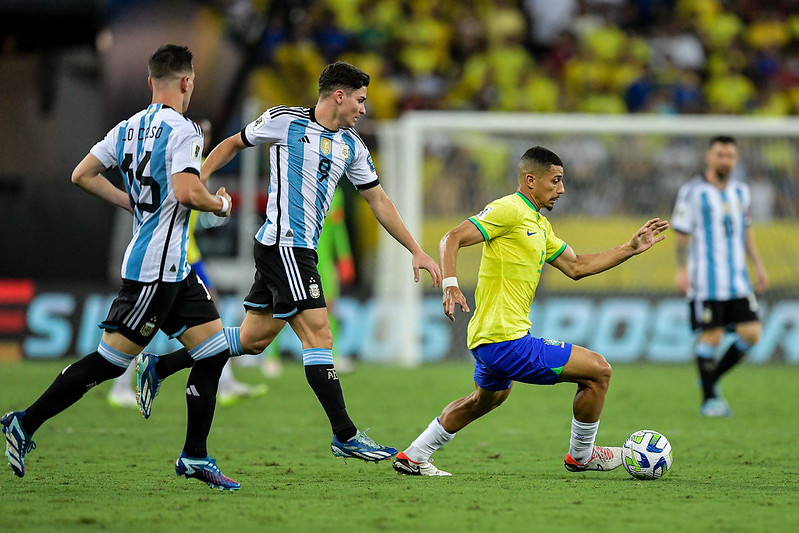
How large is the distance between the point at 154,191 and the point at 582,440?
2.73m

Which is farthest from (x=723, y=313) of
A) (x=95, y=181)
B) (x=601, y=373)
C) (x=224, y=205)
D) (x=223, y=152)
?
(x=95, y=181)

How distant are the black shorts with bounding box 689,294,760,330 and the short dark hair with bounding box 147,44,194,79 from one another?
6362 mm

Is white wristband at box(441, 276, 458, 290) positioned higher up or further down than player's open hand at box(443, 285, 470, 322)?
higher up

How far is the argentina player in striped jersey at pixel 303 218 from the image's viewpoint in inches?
255

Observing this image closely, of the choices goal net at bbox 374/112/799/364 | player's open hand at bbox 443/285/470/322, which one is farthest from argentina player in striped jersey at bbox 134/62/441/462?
goal net at bbox 374/112/799/364

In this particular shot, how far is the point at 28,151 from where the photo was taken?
16.2 metres

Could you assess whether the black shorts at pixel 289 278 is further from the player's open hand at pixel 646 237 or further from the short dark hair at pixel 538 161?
the player's open hand at pixel 646 237

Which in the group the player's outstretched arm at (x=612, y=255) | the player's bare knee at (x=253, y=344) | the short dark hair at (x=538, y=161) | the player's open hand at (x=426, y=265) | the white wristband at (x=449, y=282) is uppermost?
the short dark hair at (x=538, y=161)

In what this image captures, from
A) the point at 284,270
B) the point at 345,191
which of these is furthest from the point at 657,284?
the point at 284,270

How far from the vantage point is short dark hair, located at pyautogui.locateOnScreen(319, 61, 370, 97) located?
6.55m

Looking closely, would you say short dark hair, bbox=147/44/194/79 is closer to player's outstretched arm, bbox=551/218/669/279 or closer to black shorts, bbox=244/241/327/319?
black shorts, bbox=244/241/327/319

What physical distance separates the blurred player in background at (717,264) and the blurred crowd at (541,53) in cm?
781

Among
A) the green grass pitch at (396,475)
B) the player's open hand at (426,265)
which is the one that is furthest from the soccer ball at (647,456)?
the player's open hand at (426,265)

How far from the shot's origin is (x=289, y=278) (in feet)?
21.3
